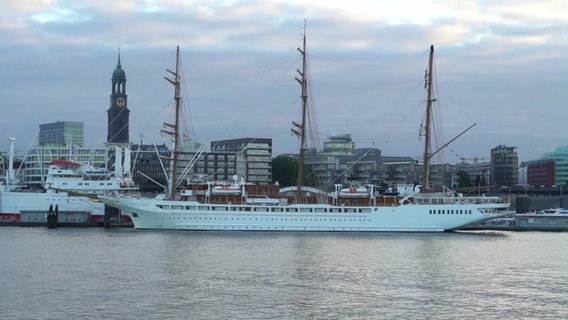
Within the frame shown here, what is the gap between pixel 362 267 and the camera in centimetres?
4162

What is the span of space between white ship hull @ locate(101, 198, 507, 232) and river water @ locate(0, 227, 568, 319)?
10974 millimetres

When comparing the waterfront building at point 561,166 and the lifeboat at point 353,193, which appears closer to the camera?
the lifeboat at point 353,193

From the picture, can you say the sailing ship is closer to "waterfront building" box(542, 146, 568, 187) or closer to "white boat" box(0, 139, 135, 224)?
"white boat" box(0, 139, 135, 224)

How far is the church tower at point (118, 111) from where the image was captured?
16212 cm

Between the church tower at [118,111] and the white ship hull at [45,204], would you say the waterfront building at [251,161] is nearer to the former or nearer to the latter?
the church tower at [118,111]

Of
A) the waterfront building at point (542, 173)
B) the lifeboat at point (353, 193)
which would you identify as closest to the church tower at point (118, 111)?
the waterfront building at point (542, 173)

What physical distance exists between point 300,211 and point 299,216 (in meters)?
0.79

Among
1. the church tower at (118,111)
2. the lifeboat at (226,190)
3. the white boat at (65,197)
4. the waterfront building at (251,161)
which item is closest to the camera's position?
the lifeboat at (226,190)

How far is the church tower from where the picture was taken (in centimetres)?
16212

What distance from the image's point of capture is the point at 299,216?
228 ft

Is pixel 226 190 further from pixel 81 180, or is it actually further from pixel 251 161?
pixel 251 161

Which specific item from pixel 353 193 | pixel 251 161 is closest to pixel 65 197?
pixel 353 193

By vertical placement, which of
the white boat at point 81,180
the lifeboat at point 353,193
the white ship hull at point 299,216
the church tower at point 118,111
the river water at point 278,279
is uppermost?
the church tower at point 118,111

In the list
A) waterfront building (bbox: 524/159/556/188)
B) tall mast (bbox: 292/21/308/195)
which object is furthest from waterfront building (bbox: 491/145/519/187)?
tall mast (bbox: 292/21/308/195)
